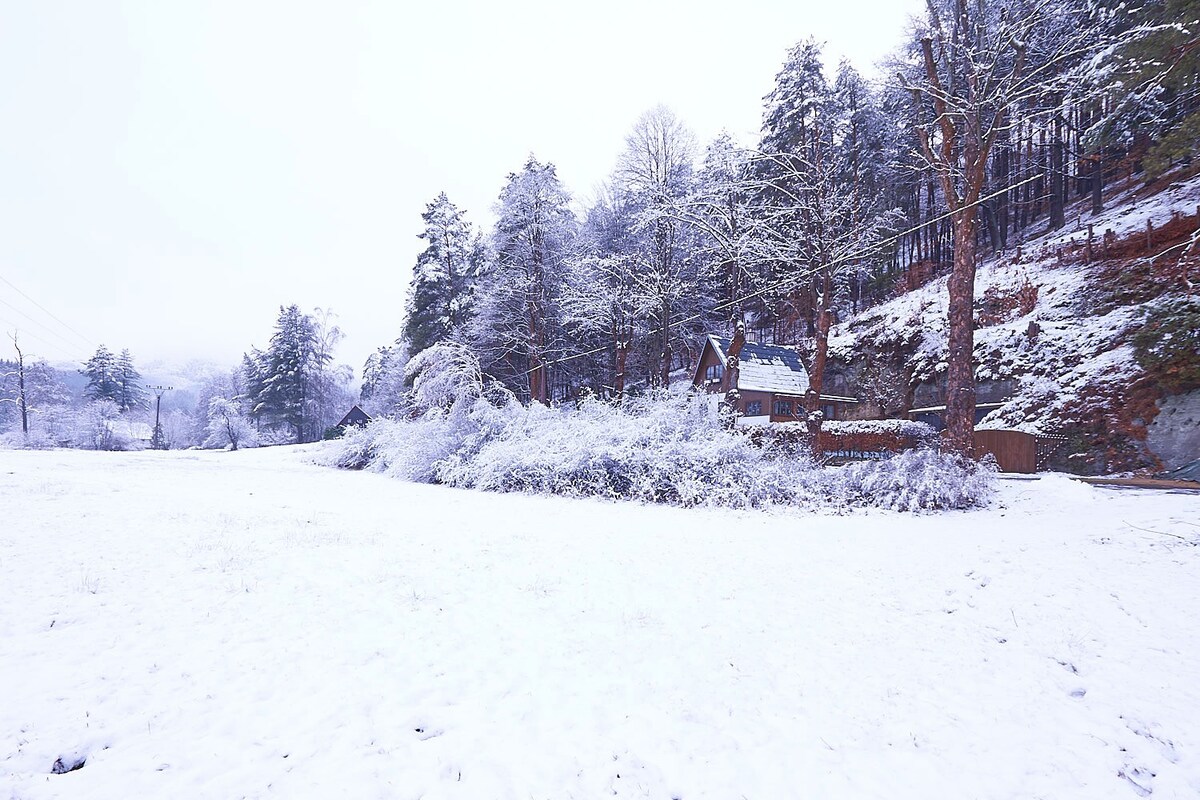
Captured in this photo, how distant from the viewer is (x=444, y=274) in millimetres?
32125

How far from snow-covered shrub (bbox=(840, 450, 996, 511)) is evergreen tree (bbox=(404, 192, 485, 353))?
84.1 feet

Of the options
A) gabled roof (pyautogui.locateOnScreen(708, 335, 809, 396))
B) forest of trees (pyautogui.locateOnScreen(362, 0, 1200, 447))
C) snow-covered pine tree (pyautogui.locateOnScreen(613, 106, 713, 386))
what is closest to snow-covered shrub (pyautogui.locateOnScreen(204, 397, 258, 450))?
forest of trees (pyautogui.locateOnScreen(362, 0, 1200, 447))

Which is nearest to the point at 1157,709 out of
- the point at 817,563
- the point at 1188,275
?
the point at 817,563

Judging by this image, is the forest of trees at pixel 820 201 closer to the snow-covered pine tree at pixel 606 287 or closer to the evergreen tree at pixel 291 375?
the snow-covered pine tree at pixel 606 287

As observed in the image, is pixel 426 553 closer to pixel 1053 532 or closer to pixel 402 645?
pixel 402 645

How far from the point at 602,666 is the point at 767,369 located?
26815 mm

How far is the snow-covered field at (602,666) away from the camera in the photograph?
8.39 feet

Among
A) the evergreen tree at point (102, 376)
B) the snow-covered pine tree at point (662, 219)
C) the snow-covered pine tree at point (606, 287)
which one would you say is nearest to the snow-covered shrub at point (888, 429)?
the snow-covered pine tree at point (662, 219)

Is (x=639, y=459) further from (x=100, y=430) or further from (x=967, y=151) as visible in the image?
(x=100, y=430)

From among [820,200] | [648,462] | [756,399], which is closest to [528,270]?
[756,399]

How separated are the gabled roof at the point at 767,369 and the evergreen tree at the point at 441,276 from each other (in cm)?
1599

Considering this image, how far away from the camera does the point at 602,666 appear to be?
3645 millimetres

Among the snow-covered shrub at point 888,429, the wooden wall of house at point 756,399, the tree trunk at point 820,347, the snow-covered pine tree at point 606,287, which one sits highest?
the snow-covered pine tree at point 606,287

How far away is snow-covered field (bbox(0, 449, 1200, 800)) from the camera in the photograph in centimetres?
256
